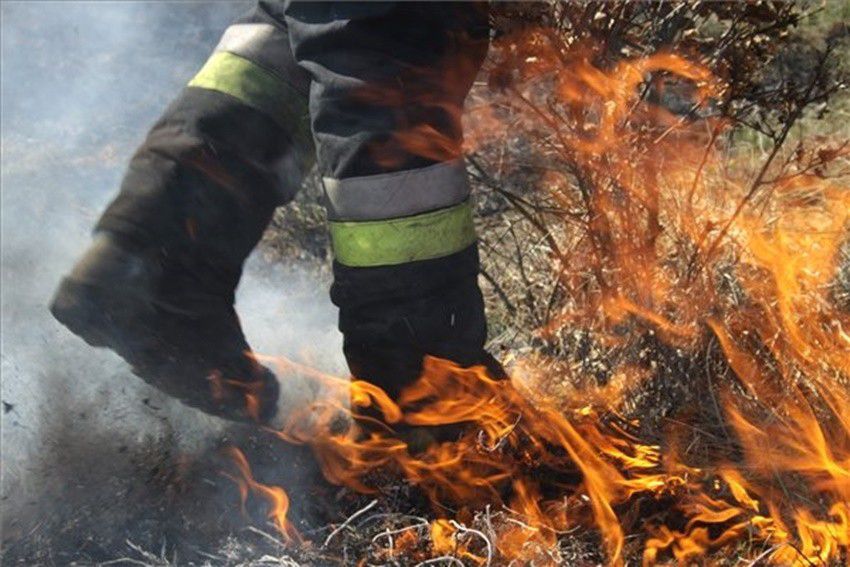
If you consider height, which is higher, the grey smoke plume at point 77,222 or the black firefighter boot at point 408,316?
the black firefighter boot at point 408,316

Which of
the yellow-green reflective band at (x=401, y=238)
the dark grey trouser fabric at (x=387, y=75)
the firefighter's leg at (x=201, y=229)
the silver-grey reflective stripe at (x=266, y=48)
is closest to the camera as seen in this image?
the dark grey trouser fabric at (x=387, y=75)

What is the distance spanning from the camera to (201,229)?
97.0 inches

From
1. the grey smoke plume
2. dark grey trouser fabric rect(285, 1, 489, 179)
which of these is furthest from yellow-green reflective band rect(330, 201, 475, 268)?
the grey smoke plume

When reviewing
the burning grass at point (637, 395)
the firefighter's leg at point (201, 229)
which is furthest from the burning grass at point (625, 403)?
the firefighter's leg at point (201, 229)

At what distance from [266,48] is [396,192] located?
67 cm

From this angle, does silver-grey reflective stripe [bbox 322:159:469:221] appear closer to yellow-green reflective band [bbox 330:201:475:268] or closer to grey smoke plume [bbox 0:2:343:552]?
yellow-green reflective band [bbox 330:201:475:268]

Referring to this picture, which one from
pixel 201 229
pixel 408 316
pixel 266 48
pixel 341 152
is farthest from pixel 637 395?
pixel 266 48

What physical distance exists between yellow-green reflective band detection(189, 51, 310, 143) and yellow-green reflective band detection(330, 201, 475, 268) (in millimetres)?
462

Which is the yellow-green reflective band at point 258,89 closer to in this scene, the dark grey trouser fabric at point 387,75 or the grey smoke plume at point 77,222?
the dark grey trouser fabric at point 387,75

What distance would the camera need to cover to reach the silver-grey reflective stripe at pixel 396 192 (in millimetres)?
2072

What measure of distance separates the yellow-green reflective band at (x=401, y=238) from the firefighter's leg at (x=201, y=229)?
44cm

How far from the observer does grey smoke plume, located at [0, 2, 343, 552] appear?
2574 millimetres

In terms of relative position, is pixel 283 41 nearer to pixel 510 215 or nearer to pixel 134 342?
pixel 134 342

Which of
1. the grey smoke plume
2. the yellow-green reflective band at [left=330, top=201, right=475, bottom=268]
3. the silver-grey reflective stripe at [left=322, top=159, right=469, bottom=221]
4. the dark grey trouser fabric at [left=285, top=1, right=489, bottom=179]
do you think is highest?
the dark grey trouser fabric at [left=285, top=1, right=489, bottom=179]
